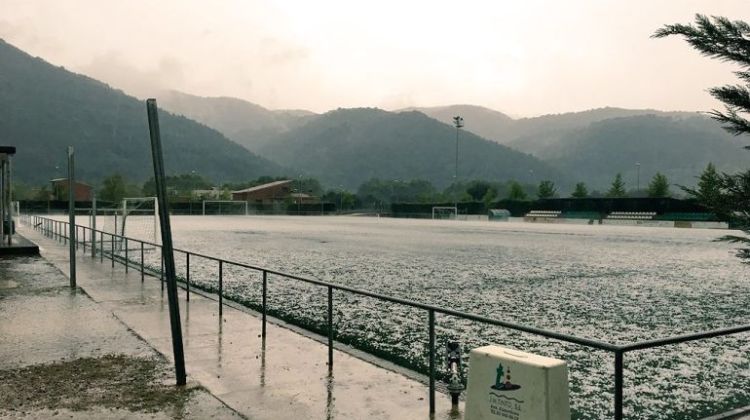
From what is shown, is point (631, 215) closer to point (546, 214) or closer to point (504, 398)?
point (546, 214)

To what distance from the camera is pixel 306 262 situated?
73.9 feet

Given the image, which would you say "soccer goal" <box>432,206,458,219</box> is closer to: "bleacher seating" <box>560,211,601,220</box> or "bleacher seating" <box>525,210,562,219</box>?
"bleacher seating" <box>525,210,562,219</box>

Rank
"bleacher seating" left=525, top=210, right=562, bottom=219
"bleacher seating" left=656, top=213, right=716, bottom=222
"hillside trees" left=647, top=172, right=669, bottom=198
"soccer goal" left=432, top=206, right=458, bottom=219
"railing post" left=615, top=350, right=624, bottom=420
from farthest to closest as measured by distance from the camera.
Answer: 1. "hillside trees" left=647, top=172, right=669, bottom=198
2. "soccer goal" left=432, top=206, right=458, bottom=219
3. "bleacher seating" left=525, top=210, right=562, bottom=219
4. "bleacher seating" left=656, top=213, right=716, bottom=222
5. "railing post" left=615, top=350, right=624, bottom=420

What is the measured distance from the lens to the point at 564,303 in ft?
45.3

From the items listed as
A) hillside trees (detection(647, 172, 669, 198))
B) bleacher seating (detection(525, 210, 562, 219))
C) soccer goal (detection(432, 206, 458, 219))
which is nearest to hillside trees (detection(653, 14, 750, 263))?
bleacher seating (detection(525, 210, 562, 219))

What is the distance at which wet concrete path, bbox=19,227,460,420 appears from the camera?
21.0ft

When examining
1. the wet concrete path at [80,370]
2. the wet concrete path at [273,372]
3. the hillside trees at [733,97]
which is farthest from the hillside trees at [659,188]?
the hillside trees at [733,97]

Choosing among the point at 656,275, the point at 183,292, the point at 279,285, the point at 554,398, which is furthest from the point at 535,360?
the point at 656,275

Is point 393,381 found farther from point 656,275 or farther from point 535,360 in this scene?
point 656,275

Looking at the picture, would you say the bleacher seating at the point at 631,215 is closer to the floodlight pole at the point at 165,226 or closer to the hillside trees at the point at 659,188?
the hillside trees at the point at 659,188

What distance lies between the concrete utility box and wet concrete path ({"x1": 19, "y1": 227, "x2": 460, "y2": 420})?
1.34 meters

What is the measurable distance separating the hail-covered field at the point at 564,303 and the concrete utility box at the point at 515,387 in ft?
7.21

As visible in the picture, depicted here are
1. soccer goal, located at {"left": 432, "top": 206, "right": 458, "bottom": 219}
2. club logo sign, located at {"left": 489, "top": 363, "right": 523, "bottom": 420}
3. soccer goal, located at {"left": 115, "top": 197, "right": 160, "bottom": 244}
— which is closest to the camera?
club logo sign, located at {"left": 489, "top": 363, "right": 523, "bottom": 420}

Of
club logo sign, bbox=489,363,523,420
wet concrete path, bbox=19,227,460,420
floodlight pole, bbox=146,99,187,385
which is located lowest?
wet concrete path, bbox=19,227,460,420
